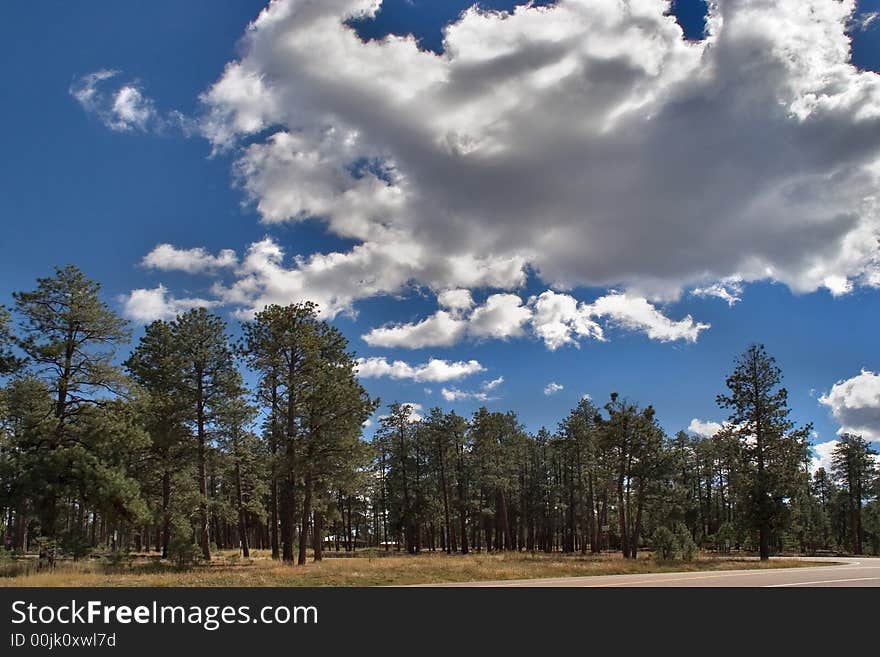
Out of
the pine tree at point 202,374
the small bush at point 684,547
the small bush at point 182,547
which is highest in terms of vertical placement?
the pine tree at point 202,374

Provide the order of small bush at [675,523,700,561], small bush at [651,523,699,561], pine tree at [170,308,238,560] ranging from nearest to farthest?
pine tree at [170,308,238,560]
small bush at [651,523,699,561]
small bush at [675,523,700,561]

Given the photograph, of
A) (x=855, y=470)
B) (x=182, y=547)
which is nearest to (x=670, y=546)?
(x=182, y=547)

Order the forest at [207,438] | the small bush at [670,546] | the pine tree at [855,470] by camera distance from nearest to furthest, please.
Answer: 1. the forest at [207,438]
2. the small bush at [670,546]
3. the pine tree at [855,470]

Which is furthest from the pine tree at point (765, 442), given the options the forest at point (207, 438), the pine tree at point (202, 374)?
the pine tree at point (202, 374)

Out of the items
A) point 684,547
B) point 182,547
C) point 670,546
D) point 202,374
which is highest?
point 202,374

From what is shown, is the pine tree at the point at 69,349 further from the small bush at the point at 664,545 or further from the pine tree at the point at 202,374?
the small bush at the point at 664,545

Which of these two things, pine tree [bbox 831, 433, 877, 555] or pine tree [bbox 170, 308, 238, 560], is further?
pine tree [bbox 831, 433, 877, 555]

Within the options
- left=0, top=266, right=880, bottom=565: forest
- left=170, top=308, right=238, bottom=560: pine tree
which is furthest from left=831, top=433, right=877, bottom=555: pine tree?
left=170, top=308, right=238, bottom=560: pine tree

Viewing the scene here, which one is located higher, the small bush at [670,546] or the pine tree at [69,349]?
the pine tree at [69,349]

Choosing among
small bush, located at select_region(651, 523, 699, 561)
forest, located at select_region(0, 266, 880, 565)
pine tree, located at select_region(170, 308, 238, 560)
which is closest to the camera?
forest, located at select_region(0, 266, 880, 565)

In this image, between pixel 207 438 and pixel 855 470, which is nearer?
pixel 207 438

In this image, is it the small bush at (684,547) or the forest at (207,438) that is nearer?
the forest at (207,438)

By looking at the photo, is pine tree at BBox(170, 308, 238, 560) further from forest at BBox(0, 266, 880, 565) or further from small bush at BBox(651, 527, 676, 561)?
small bush at BBox(651, 527, 676, 561)

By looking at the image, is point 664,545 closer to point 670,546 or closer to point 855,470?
point 670,546
